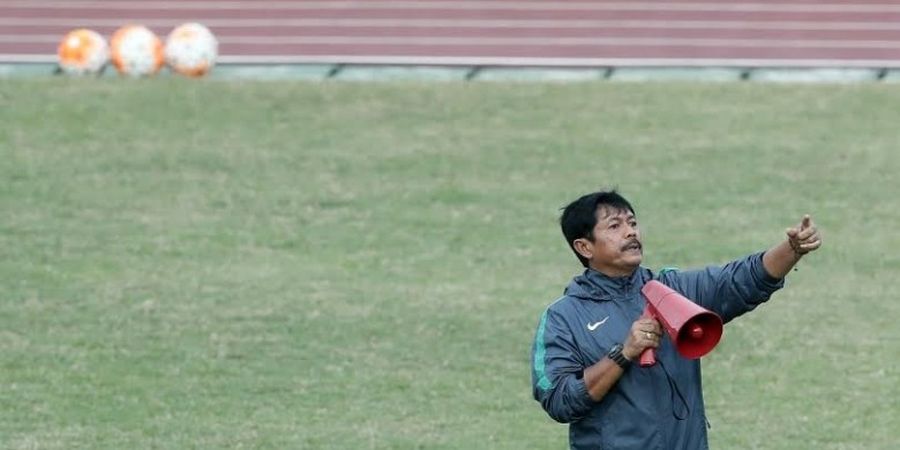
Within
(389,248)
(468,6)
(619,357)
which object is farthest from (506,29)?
(619,357)

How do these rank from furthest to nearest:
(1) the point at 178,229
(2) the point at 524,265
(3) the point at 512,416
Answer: (1) the point at 178,229 < (2) the point at 524,265 < (3) the point at 512,416

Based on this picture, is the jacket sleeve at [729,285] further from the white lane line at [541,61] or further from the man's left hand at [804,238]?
the white lane line at [541,61]

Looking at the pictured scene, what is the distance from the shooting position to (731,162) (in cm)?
1312

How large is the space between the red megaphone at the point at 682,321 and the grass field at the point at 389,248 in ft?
10.3

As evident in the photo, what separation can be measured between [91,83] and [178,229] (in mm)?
3515

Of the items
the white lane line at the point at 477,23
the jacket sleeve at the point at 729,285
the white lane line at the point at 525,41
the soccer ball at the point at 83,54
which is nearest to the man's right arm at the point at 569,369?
the jacket sleeve at the point at 729,285

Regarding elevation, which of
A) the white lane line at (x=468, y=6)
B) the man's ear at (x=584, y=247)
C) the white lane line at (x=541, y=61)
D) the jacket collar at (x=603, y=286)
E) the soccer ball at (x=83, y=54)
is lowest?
the jacket collar at (x=603, y=286)

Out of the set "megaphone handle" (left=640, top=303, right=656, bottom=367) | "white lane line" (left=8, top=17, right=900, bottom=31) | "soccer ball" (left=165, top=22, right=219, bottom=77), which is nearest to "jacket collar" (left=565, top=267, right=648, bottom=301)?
"megaphone handle" (left=640, top=303, right=656, bottom=367)

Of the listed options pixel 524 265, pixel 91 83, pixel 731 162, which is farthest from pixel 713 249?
pixel 91 83

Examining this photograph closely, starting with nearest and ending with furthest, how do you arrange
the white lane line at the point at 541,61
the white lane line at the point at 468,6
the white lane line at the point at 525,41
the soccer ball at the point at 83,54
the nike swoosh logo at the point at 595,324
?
1. the nike swoosh logo at the point at 595,324
2. the soccer ball at the point at 83,54
3. the white lane line at the point at 541,61
4. the white lane line at the point at 525,41
5. the white lane line at the point at 468,6

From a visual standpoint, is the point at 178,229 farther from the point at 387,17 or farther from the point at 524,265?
the point at 387,17

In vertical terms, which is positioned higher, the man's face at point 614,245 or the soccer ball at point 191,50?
the soccer ball at point 191,50

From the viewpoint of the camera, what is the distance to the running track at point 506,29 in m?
16.2

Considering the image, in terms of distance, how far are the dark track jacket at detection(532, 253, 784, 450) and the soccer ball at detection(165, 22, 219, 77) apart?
10262mm
